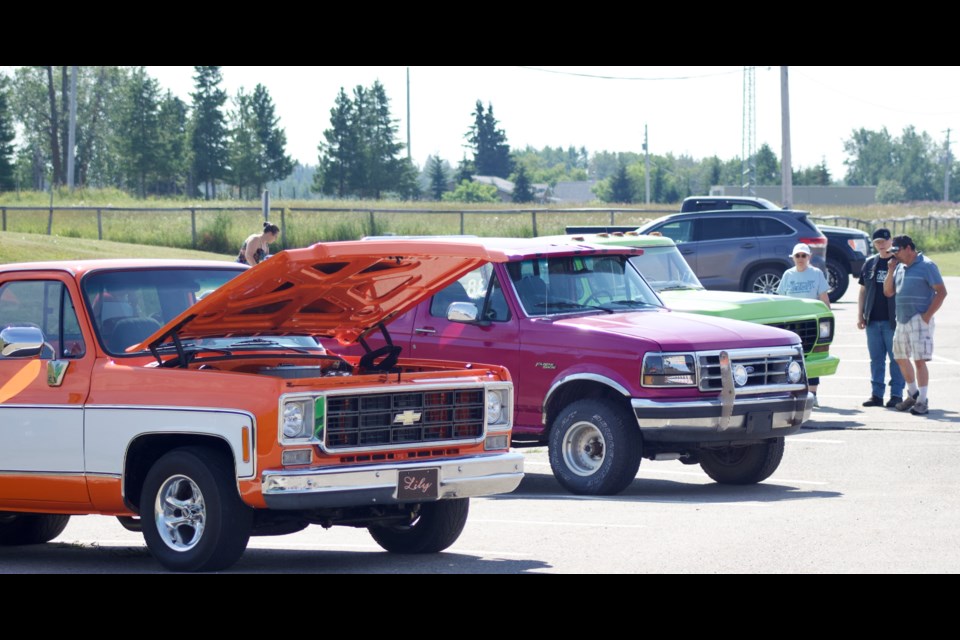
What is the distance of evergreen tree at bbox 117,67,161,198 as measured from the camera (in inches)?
4008

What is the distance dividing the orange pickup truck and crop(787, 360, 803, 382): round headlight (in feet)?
12.2

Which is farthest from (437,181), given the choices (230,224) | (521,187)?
(230,224)

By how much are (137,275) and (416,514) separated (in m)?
2.25

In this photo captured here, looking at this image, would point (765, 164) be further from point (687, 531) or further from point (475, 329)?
point (687, 531)

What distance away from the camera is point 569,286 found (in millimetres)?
11750

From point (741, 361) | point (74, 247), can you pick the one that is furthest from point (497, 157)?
point (741, 361)

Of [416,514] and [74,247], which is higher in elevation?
[74,247]

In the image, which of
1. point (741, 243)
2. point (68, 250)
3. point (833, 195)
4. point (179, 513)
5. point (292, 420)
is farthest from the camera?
point (833, 195)

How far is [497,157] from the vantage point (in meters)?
158

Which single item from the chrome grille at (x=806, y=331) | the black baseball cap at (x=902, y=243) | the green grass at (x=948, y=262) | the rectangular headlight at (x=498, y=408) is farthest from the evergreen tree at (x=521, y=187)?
the rectangular headlight at (x=498, y=408)

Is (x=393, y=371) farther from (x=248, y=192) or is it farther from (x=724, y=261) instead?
(x=248, y=192)

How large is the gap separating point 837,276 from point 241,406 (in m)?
24.2

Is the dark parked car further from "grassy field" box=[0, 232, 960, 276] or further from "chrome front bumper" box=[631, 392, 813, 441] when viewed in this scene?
"chrome front bumper" box=[631, 392, 813, 441]

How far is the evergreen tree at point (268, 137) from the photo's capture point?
109 meters
